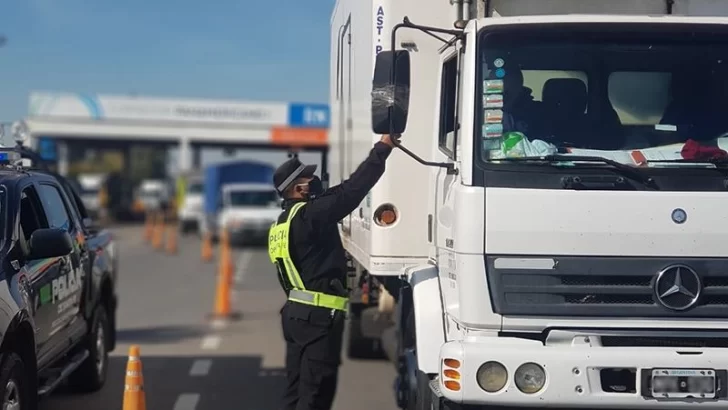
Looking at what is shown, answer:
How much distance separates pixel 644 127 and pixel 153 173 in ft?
349

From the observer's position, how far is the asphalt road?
912 cm

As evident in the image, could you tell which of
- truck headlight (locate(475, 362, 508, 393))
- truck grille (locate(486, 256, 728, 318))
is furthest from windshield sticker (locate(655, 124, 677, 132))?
truck headlight (locate(475, 362, 508, 393))

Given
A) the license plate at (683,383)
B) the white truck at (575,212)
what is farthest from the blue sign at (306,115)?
the license plate at (683,383)

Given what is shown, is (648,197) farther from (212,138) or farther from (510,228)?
(212,138)

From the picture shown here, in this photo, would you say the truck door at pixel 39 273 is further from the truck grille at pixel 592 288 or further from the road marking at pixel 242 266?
the road marking at pixel 242 266

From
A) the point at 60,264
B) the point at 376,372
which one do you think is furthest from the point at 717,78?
the point at 376,372

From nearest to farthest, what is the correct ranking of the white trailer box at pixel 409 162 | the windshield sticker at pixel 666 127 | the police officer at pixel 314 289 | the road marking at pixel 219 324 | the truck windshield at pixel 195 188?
1. the windshield sticker at pixel 666 127
2. the police officer at pixel 314 289
3. the white trailer box at pixel 409 162
4. the road marking at pixel 219 324
5. the truck windshield at pixel 195 188

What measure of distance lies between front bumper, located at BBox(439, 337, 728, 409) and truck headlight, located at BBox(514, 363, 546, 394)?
0.09 feet

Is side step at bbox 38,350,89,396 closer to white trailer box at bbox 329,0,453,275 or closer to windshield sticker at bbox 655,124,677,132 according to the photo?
white trailer box at bbox 329,0,453,275

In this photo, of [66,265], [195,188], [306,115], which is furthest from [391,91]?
[195,188]

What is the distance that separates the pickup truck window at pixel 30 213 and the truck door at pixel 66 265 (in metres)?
0.16

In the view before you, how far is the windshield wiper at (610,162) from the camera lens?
18.0 feet

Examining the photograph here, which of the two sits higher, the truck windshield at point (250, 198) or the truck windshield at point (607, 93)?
the truck windshield at point (607, 93)

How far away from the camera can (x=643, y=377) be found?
17.4ft
